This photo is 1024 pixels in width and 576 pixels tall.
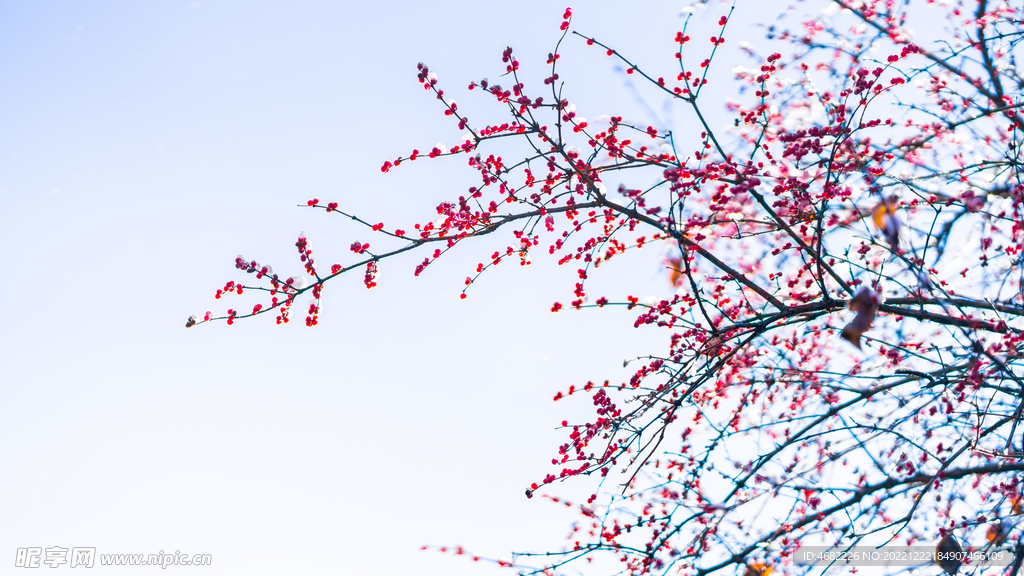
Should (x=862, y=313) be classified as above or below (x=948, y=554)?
above

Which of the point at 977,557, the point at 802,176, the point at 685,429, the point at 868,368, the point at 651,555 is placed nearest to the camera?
the point at 977,557

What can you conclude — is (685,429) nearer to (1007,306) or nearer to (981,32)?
(1007,306)

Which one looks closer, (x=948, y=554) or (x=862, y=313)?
(x=862, y=313)

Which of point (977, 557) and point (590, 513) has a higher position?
point (590, 513)

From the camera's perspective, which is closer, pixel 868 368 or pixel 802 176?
pixel 802 176

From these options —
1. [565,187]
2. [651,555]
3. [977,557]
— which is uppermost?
[565,187]

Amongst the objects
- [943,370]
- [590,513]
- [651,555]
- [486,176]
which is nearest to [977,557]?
[943,370]

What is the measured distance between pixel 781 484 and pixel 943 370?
1049mm

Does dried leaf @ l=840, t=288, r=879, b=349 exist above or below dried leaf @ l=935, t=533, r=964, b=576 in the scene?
above

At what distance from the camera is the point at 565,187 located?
432 cm

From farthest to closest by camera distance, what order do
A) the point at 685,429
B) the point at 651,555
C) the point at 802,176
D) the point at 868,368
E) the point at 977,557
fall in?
the point at 685,429
the point at 868,368
the point at 802,176
the point at 651,555
the point at 977,557

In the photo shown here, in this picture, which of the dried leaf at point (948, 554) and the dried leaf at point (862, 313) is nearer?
the dried leaf at point (862, 313)

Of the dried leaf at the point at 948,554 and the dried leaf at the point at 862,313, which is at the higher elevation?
the dried leaf at the point at 862,313

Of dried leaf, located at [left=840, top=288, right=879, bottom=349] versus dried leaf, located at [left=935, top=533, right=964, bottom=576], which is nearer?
dried leaf, located at [left=840, top=288, right=879, bottom=349]
